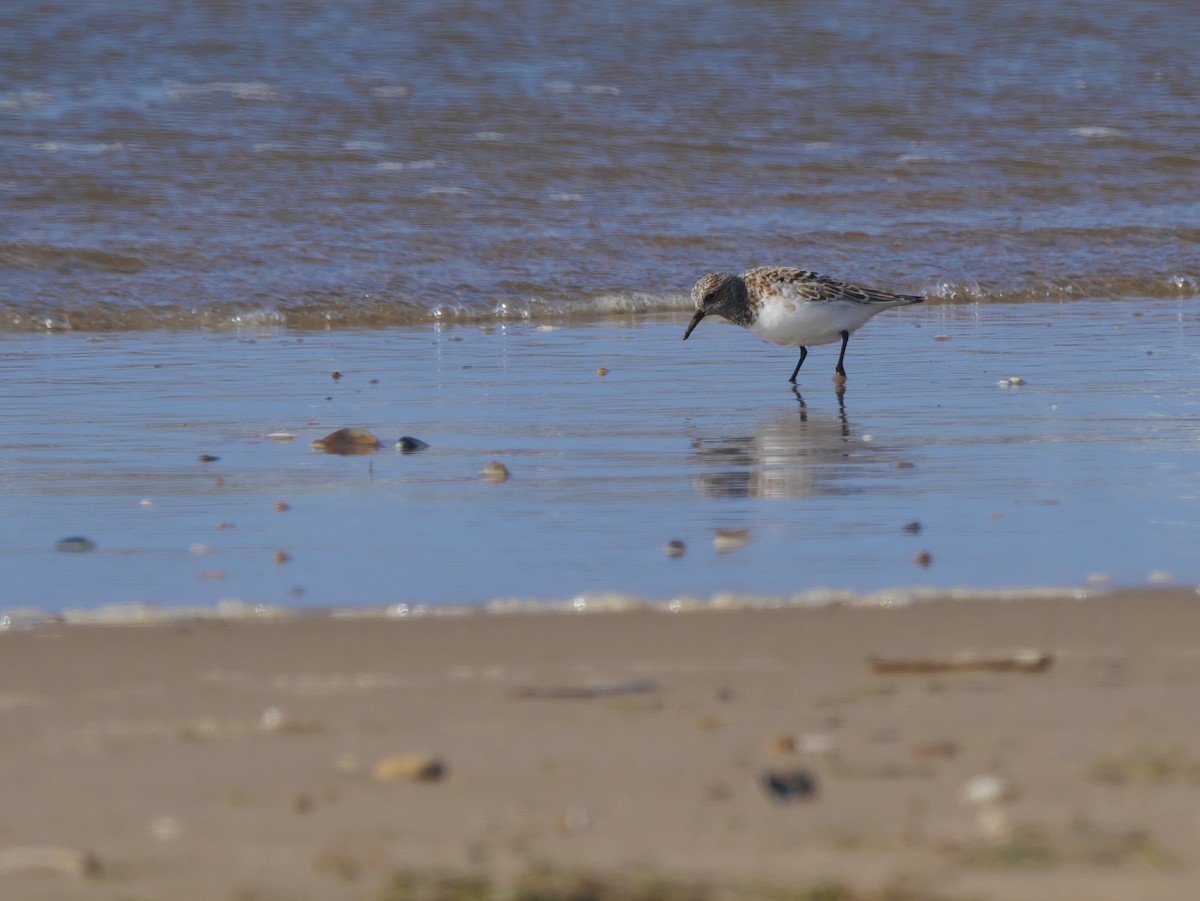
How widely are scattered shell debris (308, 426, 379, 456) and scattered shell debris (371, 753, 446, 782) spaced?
10.4 ft

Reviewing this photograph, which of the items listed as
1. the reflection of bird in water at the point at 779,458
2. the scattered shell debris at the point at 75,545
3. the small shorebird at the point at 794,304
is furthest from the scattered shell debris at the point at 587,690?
the small shorebird at the point at 794,304

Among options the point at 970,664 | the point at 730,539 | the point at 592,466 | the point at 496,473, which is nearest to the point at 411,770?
the point at 970,664

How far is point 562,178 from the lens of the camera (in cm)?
1373

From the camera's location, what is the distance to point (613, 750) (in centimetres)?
263

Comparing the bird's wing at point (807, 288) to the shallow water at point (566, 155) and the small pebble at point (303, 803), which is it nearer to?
the shallow water at point (566, 155)

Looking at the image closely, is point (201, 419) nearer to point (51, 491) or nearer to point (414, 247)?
point (51, 491)

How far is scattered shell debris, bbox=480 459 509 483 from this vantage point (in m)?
5.15

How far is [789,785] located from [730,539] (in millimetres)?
1862

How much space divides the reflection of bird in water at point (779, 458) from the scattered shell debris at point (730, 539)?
0.54 meters

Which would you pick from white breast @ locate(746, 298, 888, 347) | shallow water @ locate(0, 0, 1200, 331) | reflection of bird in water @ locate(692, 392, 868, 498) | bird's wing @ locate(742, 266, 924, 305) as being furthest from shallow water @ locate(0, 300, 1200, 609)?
shallow water @ locate(0, 0, 1200, 331)

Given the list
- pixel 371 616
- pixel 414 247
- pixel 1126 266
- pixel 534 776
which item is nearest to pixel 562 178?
pixel 414 247

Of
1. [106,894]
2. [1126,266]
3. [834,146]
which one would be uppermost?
[834,146]

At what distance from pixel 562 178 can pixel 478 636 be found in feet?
35.0

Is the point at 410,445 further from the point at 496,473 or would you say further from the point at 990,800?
the point at 990,800
